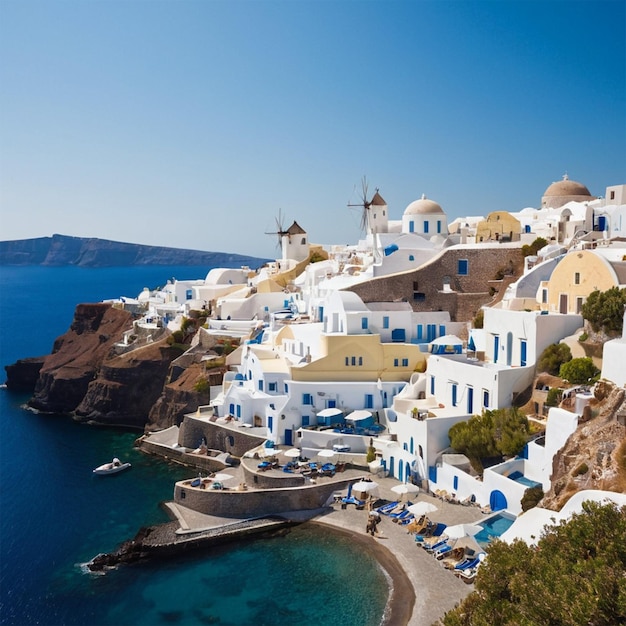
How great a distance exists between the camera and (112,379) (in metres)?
53.2

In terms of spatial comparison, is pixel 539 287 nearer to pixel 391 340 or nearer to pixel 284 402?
pixel 391 340

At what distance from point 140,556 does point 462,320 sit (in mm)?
24647

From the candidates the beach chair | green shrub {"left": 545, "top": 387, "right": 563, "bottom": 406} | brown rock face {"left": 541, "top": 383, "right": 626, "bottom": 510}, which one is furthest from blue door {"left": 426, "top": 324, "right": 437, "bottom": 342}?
brown rock face {"left": 541, "top": 383, "right": 626, "bottom": 510}

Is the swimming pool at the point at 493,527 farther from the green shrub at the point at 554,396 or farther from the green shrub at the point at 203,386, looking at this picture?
the green shrub at the point at 203,386

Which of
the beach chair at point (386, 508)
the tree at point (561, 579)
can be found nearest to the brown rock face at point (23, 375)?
the beach chair at point (386, 508)

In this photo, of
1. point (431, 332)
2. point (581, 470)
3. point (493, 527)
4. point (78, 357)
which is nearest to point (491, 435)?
point (493, 527)

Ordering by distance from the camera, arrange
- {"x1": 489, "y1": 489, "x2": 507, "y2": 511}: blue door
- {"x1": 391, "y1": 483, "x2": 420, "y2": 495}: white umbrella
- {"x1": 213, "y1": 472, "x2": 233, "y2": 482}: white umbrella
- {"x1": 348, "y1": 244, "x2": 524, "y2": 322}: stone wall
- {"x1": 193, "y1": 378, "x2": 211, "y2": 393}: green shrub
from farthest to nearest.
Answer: {"x1": 193, "y1": 378, "x2": 211, "y2": 393}: green shrub → {"x1": 348, "y1": 244, "x2": 524, "y2": 322}: stone wall → {"x1": 213, "y1": 472, "x2": 233, "y2": 482}: white umbrella → {"x1": 391, "y1": 483, "x2": 420, "y2": 495}: white umbrella → {"x1": 489, "y1": 489, "x2": 507, "y2": 511}: blue door

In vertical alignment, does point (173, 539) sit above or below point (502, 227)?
below

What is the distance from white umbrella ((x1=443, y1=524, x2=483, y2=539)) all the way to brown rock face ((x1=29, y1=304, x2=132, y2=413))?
42.9 meters

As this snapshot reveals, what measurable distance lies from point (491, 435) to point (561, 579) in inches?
592

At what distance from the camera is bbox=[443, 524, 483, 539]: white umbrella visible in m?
23.0

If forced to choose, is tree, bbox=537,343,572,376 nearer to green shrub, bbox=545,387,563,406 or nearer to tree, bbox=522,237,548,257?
green shrub, bbox=545,387,563,406

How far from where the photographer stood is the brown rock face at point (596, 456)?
17406 mm

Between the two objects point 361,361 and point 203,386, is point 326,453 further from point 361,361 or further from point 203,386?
point 203,386
